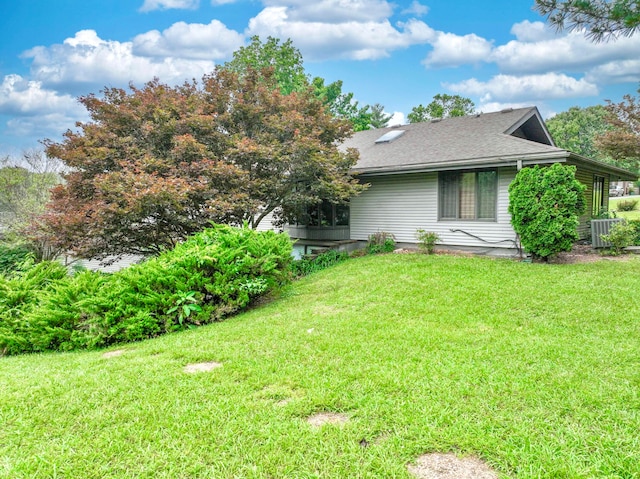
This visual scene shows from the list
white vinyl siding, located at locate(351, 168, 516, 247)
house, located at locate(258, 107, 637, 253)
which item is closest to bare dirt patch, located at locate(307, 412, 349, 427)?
house, located at locate(258, 107, 637, 253)

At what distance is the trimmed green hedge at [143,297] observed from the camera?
5512 millimetres

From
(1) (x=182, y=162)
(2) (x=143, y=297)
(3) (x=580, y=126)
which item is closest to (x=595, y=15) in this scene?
(2) (x=143, y=297)

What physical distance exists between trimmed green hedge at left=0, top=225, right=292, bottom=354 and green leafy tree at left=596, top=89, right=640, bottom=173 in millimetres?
14551

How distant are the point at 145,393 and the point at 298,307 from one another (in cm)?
332

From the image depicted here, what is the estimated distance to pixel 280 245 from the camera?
7270 millimetres

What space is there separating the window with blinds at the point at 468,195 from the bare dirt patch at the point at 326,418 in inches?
343

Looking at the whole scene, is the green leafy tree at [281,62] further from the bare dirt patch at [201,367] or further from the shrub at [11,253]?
the bare dirt patch at [201,367]

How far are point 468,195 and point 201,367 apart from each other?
8.82 m

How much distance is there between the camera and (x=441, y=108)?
115 ft

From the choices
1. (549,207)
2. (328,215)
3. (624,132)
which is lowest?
(328,215)

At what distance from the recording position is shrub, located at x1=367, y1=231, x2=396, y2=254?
11.6 m

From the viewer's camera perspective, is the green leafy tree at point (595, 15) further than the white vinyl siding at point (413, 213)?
No

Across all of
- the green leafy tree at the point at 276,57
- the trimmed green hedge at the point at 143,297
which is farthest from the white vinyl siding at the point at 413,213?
the green leafy tree at the point at 276,57

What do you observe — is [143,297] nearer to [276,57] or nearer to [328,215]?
[328,215]
